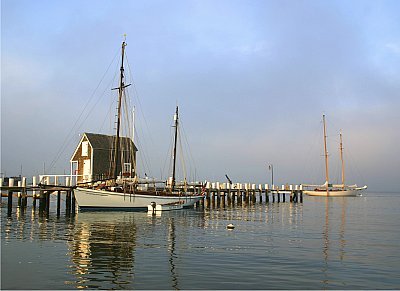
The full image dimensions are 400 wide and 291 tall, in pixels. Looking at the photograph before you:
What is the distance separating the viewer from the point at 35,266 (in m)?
14.9

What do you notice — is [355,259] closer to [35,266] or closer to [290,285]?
[290,285]

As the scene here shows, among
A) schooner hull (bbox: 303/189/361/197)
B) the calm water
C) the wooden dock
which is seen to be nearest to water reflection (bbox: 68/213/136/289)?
the calm water

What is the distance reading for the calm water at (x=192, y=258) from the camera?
13.1m

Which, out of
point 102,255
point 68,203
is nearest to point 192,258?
point 102,255

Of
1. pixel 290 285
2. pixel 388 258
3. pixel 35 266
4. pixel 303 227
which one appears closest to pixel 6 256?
pixel 35 266

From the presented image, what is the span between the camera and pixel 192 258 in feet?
55.8

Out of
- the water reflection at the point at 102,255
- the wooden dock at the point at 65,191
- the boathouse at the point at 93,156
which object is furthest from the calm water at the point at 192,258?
the boathouse at the point at 93,156

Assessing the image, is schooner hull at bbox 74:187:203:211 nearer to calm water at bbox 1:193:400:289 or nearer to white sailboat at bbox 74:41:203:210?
white sailboat at bbox 74:41:203:210

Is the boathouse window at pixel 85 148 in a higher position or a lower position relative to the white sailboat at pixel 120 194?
higher

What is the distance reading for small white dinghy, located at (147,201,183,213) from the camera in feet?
131

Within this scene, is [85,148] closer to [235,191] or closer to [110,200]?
[110,200]

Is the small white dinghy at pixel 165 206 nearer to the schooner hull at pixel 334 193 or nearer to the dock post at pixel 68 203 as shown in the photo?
the dock post at pixel 68 203

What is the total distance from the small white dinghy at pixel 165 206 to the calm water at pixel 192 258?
1240 cm

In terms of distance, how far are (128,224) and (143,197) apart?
12.6 metres
